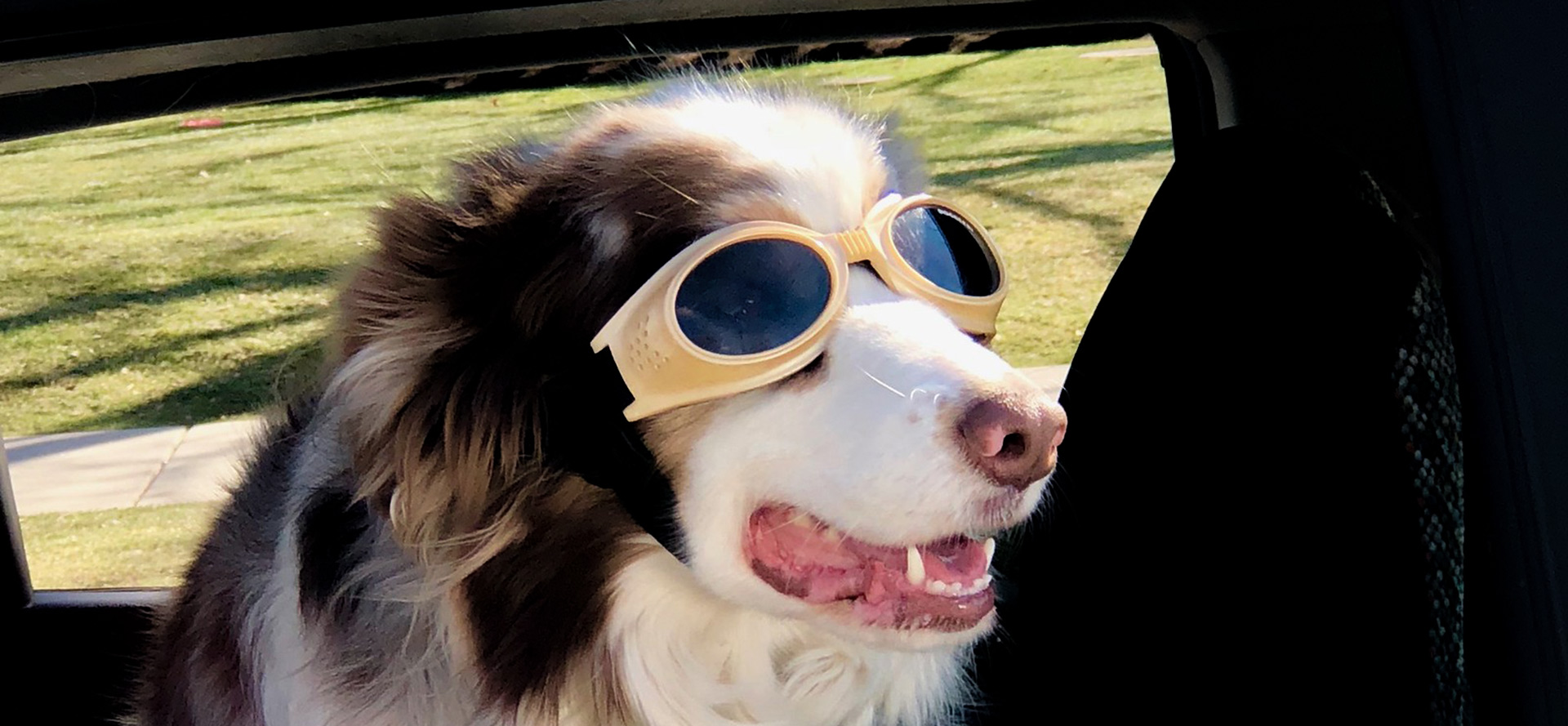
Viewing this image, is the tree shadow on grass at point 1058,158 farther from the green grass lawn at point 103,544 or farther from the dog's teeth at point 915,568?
the dog's teeth at point 915,568

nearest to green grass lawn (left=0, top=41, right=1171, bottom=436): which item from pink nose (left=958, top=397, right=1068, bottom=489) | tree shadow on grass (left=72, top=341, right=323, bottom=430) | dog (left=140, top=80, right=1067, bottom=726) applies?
tree shadow on grass (left=72, top=341, right=323, bottom=430)

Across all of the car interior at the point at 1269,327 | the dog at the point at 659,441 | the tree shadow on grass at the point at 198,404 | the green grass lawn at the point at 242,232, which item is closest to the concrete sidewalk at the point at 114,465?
the tree shadow on grass at the point at 198,404

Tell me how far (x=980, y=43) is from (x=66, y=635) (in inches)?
94.7

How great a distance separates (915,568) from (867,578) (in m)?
0.06

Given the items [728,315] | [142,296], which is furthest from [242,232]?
[728,315]

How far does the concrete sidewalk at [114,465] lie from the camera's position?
17.5ft

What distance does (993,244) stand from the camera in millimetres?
1971

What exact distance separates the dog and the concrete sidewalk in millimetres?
3092

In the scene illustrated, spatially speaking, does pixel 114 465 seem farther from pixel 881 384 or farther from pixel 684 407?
pixel 881 384

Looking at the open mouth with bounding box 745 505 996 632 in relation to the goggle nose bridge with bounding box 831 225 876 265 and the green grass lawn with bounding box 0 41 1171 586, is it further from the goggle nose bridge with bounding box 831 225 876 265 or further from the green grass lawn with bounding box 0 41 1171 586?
the green grass lawn with bounding box 0 41 1171 586

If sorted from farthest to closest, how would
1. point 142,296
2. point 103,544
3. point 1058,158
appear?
point 1058,158, point 142,296, point 103,544

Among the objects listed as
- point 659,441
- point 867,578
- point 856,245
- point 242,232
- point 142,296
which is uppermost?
point 856,245

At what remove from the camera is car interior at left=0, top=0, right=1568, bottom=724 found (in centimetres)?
117

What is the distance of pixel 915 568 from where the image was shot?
69.9 inches
